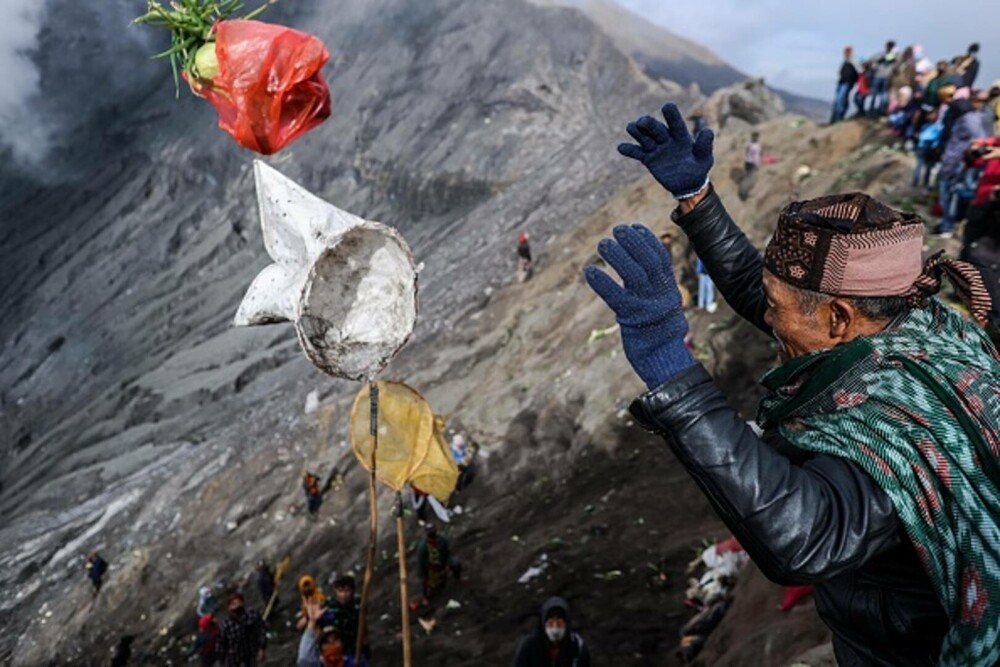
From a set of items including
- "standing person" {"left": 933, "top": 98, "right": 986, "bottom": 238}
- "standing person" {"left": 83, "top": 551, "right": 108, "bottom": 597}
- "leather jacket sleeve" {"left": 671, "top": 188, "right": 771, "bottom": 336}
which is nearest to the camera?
"leather jacket sleeve" {"left": 671, "top": 188, "right": 771, "bottom": 336}

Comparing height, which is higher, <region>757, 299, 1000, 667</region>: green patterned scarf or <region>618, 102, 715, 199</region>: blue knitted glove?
<region>618, 102, 715, 199</region>: blue knitted glove

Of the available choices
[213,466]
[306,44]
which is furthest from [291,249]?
[213,466]

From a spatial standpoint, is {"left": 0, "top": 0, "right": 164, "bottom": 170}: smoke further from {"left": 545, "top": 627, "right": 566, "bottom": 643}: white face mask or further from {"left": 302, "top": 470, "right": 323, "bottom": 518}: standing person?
{"left": 545, "top": 627, "right": 566, "bottom": 643}: white face mask

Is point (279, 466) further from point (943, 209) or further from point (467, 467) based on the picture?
point (943, 209)

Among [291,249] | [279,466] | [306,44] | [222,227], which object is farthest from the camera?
[222,227]

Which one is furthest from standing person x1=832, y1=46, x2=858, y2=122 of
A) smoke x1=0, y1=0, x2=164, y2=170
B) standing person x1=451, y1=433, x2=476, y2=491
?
smoke x1=0, y1=0, x2=164, y2=170

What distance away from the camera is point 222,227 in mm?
37844

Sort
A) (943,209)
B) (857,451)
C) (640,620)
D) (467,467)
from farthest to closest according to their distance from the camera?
1. (467,467)
2. (943,209)
3. (640,620)
4. (857,451)

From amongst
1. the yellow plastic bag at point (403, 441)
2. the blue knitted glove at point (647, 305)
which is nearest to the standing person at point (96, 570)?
the yellow plastic bag at point (403, 441)

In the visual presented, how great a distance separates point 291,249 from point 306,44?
856 mm

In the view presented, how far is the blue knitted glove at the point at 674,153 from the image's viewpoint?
6.62 ft

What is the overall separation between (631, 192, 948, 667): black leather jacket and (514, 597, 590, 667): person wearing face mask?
2607 millimetres

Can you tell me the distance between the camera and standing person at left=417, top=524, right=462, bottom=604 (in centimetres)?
817

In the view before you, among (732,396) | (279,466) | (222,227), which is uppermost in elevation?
(732,396)
